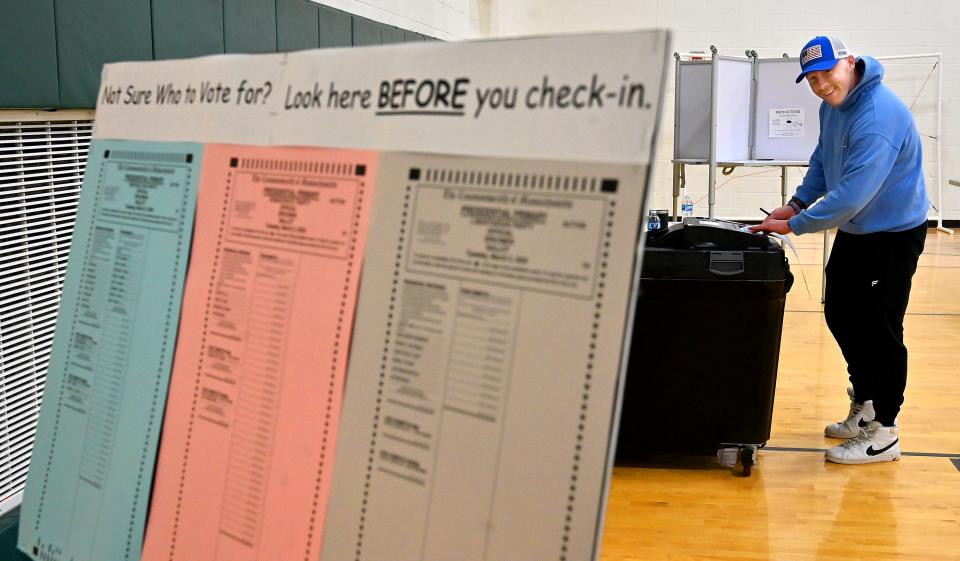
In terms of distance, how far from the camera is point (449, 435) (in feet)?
2.71

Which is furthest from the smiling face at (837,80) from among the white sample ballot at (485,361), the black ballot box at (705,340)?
the white sample ballot at (485,361)

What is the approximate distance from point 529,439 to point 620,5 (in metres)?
9.17

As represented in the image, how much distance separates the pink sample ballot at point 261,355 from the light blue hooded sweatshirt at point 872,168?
2370 mm

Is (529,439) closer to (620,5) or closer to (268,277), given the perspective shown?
(268,277)

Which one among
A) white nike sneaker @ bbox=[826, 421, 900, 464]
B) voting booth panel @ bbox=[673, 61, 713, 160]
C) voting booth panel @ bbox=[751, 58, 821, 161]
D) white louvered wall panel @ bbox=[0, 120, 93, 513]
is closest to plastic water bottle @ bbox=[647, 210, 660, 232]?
white nike sneaker @ bbox=[826, 421, 900, 464]

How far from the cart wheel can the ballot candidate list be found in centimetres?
243

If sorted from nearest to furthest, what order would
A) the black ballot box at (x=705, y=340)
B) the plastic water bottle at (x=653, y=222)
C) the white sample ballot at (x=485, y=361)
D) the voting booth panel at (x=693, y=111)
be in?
1. the white sample ballot at (x=485, y=361)
2. the black ballot box at (x=705, y=340)
3. the plastic water bottle at (x=653, y=222)
4. the voting booth panel at (x=693, y=111)

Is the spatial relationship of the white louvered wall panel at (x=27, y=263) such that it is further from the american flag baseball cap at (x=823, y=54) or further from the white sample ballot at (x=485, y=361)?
the american flag baseball cap at (x=823, y=54)

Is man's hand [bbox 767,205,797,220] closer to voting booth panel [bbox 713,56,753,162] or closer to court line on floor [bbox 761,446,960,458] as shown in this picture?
court line on floor [bbox 761,446,960,458]

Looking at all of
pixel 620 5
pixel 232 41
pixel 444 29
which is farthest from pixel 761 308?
pixel 620 5

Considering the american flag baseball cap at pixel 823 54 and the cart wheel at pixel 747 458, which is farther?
the cart wheel at pixel 747 458

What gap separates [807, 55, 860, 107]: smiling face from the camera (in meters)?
2.96

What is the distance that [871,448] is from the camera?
3.21 metres

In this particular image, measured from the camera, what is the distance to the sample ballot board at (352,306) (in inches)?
29.7
